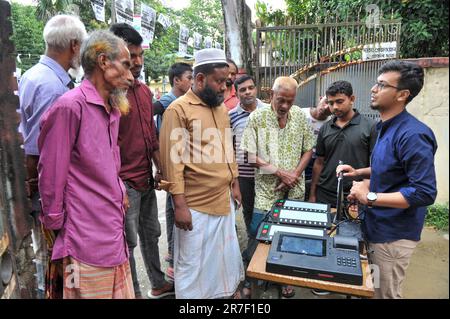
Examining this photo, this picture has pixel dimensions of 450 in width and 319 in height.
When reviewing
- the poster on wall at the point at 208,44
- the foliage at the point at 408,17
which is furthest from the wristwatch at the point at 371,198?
the poster on wall at the point at 208,44

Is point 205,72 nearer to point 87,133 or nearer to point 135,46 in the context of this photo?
point 135,46

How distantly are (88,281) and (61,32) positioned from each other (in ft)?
4.64

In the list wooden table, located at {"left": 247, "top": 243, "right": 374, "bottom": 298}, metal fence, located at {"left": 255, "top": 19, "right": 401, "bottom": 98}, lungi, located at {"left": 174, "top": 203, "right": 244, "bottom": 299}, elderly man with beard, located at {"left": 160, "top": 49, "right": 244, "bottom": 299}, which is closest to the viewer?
wooden table, located at {"left": 247, "top": 243, "right": 374, "bottom": 298}

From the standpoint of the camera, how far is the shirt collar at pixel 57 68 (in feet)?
6.36

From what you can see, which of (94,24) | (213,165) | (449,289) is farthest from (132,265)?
(94,24)

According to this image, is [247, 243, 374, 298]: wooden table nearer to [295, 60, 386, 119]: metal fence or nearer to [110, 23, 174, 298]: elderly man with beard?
[110, 23, 174, 298]: elderly man with beard

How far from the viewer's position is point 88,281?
1.60 meters

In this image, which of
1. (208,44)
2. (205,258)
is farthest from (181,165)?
(208,44)

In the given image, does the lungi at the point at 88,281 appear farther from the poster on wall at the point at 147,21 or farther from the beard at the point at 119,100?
the poster on wall at the point at 147,21

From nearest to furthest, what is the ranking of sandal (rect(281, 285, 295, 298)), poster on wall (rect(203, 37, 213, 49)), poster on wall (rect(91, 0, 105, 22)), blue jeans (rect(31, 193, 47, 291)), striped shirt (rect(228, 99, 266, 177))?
blue jeans (rect(31, 193, 47, 291)), sandal (rect(281, 285, 295, 298)), striped shirt (rect(228, 99, 266, 177)), poster on wall (rect(91, 0, 105, 22)), poster on wall (rect(203, 37, 213, 49))

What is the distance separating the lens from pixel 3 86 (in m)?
1.43

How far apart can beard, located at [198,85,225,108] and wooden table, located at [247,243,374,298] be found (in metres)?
1.10

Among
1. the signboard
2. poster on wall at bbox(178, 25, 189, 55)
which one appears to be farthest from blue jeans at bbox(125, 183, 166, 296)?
poster on wall at bbox(178, 25, 189, 55)

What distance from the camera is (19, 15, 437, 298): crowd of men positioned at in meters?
1.57
